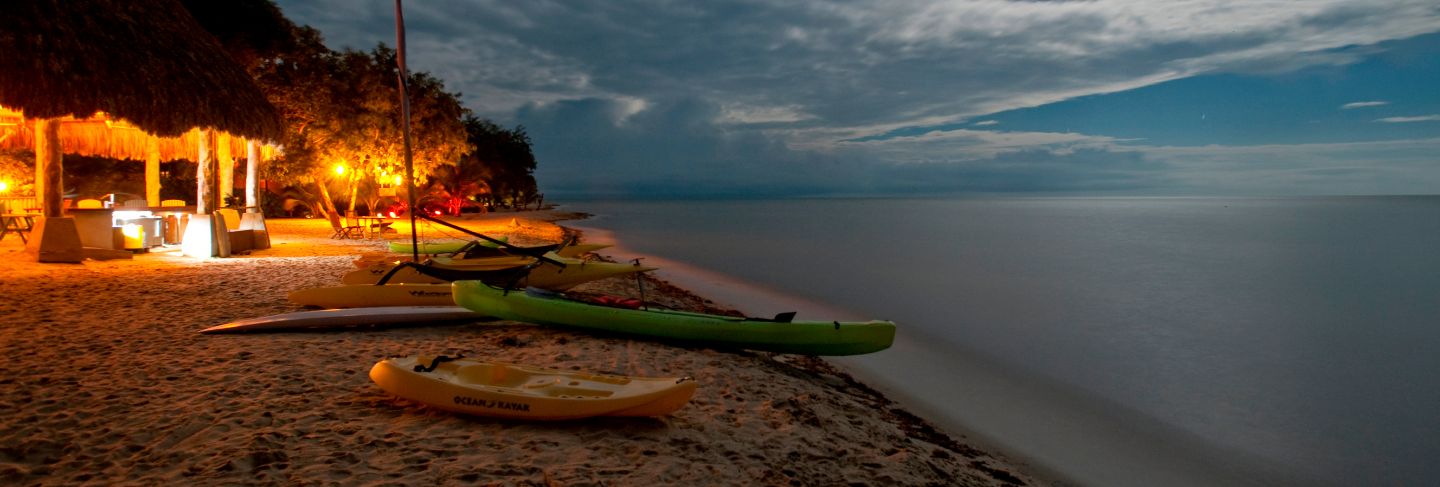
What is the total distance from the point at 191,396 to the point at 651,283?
7.29m

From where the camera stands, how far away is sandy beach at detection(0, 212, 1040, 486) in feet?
8.22

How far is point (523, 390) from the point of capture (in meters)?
3.03

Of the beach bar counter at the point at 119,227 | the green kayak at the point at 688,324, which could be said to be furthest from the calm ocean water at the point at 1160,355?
the beach bar counter at the point at 119,227

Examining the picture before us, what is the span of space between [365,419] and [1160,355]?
786cm

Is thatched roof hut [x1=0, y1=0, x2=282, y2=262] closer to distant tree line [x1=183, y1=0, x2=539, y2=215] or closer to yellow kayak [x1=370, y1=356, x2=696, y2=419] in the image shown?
distant tree line [x1=183, y1=0, x2=539, y2=215]

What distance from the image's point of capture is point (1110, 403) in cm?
600

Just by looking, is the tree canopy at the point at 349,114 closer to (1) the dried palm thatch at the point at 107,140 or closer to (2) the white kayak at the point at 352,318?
(1) the dried palm thatch at the point at 107,140

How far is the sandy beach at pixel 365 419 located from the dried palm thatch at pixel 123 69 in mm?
1794

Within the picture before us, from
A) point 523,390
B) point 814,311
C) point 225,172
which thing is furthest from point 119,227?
point 814,311

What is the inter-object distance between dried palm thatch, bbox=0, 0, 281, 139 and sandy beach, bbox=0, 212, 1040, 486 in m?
1.79

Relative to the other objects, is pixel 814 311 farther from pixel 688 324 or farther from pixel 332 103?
pixel 332 103

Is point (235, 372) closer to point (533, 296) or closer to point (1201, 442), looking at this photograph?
point (533, 296)

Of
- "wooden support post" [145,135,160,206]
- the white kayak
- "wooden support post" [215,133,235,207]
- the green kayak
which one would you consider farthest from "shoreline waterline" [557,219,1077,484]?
"wooden support post" [145,135,160,206]

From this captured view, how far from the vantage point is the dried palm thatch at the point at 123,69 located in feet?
19.6
